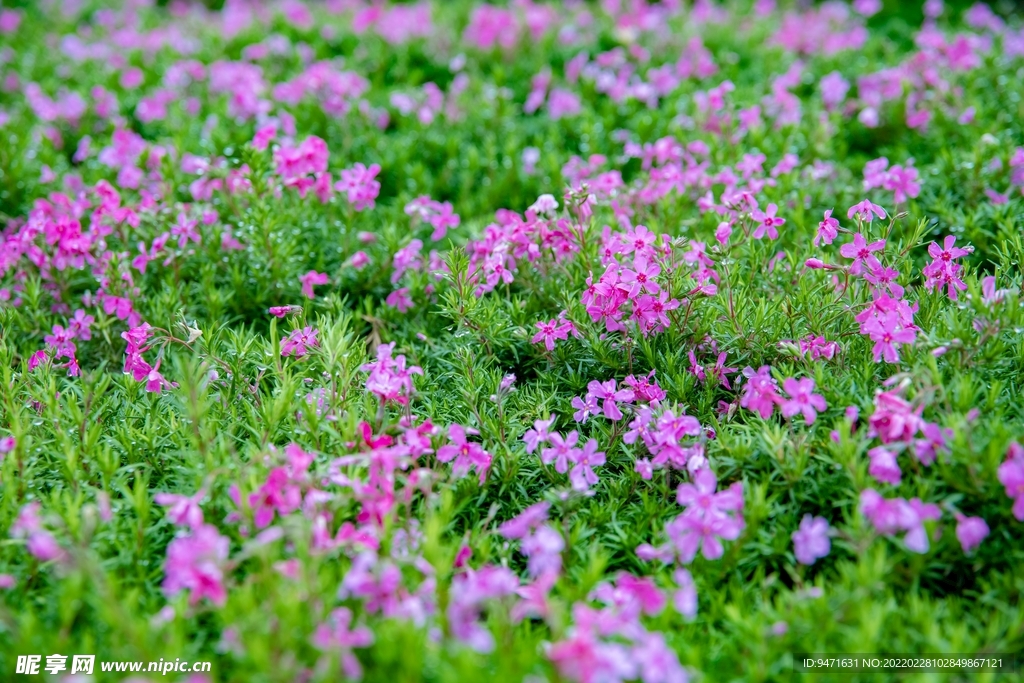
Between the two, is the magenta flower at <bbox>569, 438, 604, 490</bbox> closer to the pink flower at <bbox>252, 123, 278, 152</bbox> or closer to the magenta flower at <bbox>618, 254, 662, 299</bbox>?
the magenta flower at <bbox>618, 254, 662, 299</bbox>

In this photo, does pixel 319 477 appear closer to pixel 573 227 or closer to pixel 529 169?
pixel 573 227

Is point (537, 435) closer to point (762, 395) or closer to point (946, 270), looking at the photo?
point (762, 395)

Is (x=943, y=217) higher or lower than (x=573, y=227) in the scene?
higher

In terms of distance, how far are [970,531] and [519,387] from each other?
156 centimetres

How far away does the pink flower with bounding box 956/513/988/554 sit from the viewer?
7.30 ft

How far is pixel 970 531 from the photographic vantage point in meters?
2.23

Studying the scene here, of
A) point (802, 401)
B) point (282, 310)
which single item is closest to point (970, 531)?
point (802, 401)

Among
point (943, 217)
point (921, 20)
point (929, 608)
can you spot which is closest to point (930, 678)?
point (929, 608)

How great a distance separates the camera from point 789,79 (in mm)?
5387

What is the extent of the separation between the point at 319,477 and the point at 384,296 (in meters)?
1.61

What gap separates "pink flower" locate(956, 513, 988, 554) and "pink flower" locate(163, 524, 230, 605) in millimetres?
1860

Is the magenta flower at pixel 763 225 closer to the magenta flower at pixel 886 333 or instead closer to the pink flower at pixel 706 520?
the magenta flower at pixel 886 333

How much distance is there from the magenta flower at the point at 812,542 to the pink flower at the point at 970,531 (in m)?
0.33

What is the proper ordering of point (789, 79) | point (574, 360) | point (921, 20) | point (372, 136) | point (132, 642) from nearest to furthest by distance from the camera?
point (132, 642) → point (574, 360) → point (372, 136) → point (789, 79) → point (921, 20)
